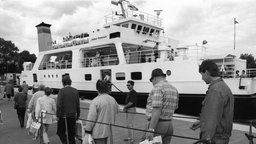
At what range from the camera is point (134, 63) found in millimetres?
13398

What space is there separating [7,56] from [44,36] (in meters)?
51.8

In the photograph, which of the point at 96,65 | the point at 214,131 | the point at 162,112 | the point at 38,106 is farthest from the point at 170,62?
the point at 214,131

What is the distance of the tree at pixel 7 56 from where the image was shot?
64625 millimetres

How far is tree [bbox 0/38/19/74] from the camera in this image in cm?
6462

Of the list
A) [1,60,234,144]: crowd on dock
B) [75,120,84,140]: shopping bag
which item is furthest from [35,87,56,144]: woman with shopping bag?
[75,120,84,140]: shopping bag

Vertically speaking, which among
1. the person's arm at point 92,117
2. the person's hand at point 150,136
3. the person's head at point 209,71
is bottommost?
the person's hand at point 150,136

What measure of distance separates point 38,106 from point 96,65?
9.62 metres

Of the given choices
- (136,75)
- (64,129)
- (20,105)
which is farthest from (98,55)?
(64,129)

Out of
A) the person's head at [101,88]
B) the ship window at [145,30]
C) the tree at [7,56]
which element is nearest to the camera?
the person's head at [101,88]

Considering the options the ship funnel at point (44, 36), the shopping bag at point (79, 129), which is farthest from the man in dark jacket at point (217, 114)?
the ship funnel at point (44, 36)

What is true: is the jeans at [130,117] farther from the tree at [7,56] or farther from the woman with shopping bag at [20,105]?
the tree at [7,56]

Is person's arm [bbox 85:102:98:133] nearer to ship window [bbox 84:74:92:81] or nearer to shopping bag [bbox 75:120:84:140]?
shopping bag [bbox 75:120:84:140]

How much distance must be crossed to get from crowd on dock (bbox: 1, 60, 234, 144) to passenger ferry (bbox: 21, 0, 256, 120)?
16.5 ft

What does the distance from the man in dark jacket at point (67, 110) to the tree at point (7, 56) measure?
222 feet
